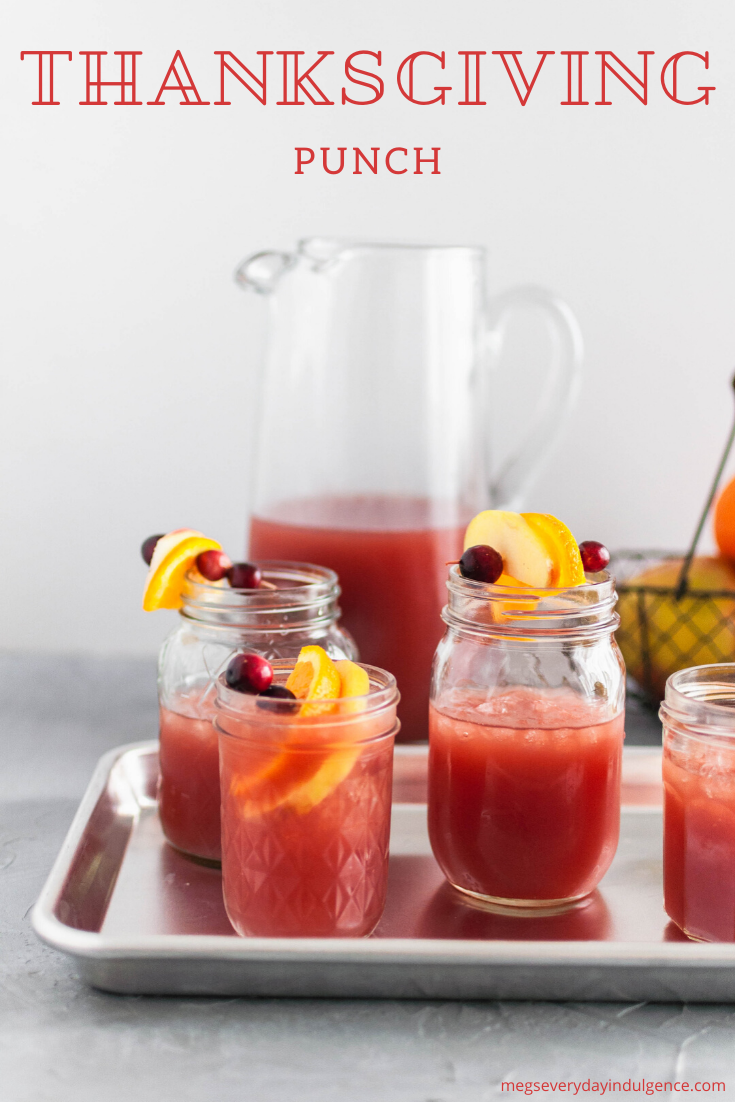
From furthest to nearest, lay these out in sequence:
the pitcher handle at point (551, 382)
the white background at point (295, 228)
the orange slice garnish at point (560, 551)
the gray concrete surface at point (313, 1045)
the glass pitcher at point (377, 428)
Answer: the white background at point (295, 228)
the pitcher handle at point (551, 382)
the glass pitcher at point (377, 428)
the orange slice garnish at point (560, 551)
the gray concrete surface at point (313, 1045)

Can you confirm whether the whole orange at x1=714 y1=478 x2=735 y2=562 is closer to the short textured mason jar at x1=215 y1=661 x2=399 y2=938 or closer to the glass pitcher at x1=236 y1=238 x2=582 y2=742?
the glass pitcher at x1=236 y1=238 x2=582 y2=742

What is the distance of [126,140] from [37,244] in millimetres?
160

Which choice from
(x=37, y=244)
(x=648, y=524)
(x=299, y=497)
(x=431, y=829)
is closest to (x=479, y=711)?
(x=431, y=829)

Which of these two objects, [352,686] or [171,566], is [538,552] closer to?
[352,686]

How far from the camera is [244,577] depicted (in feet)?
2.74

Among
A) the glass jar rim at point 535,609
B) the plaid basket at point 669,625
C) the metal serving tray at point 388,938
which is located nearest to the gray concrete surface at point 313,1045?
the metal serving tray at point 388,938

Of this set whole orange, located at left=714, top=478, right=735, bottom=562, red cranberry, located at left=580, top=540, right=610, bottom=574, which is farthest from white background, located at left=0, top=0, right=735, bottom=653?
red cranberry, located at left=580, top=540, right=610, bottom=574

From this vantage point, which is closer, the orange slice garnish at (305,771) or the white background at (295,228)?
the orange slice garnish at (305,771)

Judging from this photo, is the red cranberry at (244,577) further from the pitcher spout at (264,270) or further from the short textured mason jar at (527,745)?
the pitcher spout at (264,270)

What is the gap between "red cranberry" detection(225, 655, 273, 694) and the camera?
0.68 m

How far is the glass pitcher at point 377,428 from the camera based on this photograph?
102 centimetres

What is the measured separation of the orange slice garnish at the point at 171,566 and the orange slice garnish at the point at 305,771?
7.5 inches

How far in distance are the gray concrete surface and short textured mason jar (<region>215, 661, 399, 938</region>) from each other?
5 cm

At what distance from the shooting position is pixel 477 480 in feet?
3.60
